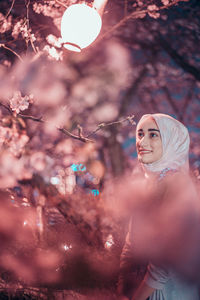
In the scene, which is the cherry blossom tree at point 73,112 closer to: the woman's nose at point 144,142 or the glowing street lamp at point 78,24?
the glowing street lamp at point 78,24

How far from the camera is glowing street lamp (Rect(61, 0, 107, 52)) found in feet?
8.77

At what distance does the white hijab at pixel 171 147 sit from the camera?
2.24 meters

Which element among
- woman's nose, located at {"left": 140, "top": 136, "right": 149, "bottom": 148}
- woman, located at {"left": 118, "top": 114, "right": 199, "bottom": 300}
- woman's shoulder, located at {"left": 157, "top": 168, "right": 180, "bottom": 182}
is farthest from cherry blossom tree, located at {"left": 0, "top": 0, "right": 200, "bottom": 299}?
woman's shoulder, located at {"left": 157, "top": 168, "right": 180, "bottom": 182}

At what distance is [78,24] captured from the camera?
2.67m

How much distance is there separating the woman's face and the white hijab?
47mm

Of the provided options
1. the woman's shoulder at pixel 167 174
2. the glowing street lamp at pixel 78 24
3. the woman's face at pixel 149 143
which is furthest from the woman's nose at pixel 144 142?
the glowing street lamp at pixel 78 24

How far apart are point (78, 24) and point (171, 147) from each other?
78.4 inches

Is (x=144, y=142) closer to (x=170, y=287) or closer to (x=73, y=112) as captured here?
(x=170, y=287)

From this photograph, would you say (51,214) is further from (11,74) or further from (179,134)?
(11,74)

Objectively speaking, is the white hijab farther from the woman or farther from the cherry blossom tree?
the cherry blossom tree

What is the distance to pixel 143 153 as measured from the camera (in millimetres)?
2355

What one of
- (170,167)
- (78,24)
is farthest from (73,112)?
(170,167)

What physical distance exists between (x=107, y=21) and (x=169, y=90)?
4264mm

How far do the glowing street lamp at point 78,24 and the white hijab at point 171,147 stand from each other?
1431 millimetres
